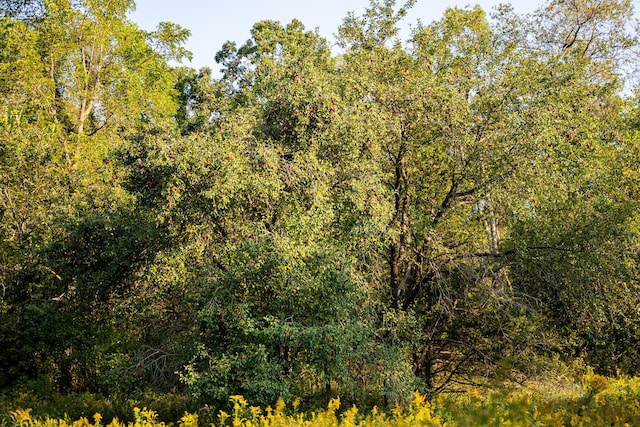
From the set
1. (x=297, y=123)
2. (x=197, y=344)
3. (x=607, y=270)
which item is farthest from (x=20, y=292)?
(x=607, y=270)

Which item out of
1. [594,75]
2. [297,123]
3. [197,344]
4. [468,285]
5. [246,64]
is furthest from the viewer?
[246,64]

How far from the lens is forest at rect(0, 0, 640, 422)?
29.5 feet

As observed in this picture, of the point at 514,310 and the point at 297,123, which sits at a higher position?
the point at 297,123

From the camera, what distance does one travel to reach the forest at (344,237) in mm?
8992

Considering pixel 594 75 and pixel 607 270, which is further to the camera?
pixel 594 75

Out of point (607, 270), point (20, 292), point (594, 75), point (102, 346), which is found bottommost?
point (102, 346)

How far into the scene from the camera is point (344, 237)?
9875 millimetres

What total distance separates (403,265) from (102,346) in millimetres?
6911

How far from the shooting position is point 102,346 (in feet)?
45.0

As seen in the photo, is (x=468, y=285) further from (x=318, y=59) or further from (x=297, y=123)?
(x=318, y=59)

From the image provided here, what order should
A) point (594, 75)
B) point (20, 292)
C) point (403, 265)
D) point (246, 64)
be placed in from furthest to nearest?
1. point (246, 64)
2. point (594, 75)
3. point (20, 292)
4. point (403, 265)

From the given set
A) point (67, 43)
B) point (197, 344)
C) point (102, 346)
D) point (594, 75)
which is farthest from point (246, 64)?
point (197, 344)

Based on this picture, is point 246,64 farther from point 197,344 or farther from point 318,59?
point 197,344

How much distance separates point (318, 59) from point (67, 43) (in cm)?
963
